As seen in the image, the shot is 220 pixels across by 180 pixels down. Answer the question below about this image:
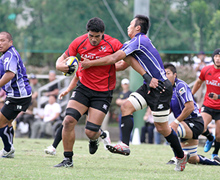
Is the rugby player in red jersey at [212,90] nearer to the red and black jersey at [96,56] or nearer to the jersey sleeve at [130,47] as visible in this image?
the red and black jersey at [96,56]

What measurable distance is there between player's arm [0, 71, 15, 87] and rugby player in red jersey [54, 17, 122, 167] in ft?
4.14

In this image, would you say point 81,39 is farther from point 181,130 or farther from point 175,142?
point 181,130

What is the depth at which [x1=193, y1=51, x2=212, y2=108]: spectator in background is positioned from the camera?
14456mm

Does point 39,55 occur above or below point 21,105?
above

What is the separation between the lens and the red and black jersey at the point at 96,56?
643 centimetres

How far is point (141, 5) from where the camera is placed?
1502 centimetres

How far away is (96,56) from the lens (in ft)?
21.0

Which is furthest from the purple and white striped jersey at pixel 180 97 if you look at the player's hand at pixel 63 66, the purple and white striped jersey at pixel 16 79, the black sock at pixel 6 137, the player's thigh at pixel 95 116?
the black sock at pixel 6 137

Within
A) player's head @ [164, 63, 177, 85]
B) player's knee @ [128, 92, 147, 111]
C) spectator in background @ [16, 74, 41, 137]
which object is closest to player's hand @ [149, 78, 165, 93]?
player's knee @ [128, 92, 147, 111]

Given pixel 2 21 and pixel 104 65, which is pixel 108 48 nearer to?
pixel 104 65

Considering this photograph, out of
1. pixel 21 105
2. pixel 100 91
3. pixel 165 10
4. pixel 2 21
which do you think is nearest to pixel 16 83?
pixel 21 105

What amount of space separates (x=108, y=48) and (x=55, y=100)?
8.86 metres

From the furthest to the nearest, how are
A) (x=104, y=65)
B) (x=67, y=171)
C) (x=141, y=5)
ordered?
(x=141, y=5) < (x=104, y=65) < (x=67, y=171)

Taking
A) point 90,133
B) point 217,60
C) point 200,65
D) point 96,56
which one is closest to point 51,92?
point 200,65
